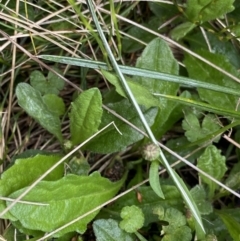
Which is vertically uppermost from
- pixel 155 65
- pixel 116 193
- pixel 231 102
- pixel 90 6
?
pixel 90 6

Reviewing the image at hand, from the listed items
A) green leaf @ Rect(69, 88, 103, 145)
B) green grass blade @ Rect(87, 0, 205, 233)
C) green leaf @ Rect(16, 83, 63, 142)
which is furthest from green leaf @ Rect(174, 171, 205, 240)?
green leaf @ Rect(16, 83, 63, 142)

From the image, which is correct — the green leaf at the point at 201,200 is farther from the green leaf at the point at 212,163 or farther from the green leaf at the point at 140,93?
the green leaf at the point at 140,93

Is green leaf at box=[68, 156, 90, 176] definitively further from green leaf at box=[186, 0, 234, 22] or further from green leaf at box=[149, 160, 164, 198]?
green leaf at box=[186, 0, 234, 22]

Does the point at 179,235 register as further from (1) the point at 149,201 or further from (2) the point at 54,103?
(2) the point at 54,103

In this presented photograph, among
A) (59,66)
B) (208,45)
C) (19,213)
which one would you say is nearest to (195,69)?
(208,45)

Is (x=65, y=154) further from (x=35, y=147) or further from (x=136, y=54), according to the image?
(x=136, y=54)

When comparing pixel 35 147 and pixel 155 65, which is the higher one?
pixel 155 65

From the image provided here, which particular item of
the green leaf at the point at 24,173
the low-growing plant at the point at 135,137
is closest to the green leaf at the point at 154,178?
the low-growing plant at the point at 135,137

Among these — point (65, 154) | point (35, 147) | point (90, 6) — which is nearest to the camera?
point (90, 6)
